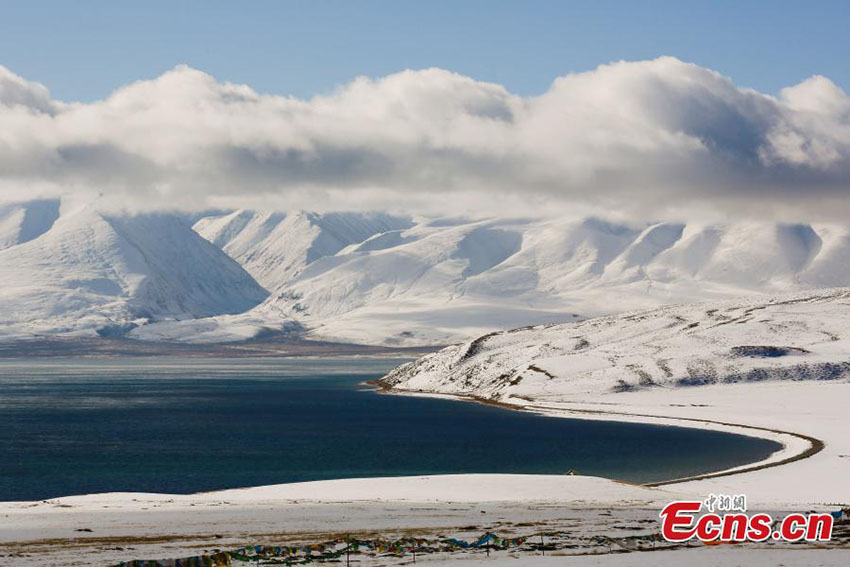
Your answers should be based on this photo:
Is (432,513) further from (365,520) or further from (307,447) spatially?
(307,447)

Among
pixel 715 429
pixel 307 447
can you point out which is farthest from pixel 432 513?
pixel 715 429

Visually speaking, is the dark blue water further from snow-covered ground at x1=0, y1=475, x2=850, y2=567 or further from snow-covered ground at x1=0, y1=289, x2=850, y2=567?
snow-covered ground at x1=0, y1=475, x2=850, y2=567

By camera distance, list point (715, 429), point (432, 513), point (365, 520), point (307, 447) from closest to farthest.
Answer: point (365, 520) < point (432, 513) < point (307, 447) < point (715, 429)

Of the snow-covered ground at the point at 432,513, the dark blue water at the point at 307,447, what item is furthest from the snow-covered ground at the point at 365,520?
the dark blue water at the point at 307,447

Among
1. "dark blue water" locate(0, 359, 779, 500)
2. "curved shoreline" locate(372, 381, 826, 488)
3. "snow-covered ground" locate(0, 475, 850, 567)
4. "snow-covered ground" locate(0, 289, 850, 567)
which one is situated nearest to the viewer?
"snow-covered ground" locate(0, 475, 850, 567)

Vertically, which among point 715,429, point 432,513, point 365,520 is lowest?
point 715,429

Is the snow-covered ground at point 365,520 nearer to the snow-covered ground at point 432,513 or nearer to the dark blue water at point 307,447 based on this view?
the snow-covered ground at point 432,513

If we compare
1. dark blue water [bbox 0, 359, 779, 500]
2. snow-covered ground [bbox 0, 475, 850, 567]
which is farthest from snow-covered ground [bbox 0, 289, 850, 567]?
dark blue water [bbox 0, 359, 779, 500]

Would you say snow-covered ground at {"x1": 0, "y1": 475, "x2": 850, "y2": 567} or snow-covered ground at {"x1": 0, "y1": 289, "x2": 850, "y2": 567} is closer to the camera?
snow-covered ground at {"x1": 0, "y1": 475, "x2": 850, "y2": 567}

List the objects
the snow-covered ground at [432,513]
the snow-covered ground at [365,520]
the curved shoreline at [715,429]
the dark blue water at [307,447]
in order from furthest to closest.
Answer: the dark blue water at [307,447]
the curved shoreline at [715,429]
the snow-covered ground at [432,513]
the snow-covered ground at [365,520]

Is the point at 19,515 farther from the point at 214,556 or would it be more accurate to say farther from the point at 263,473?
the point at 263,473

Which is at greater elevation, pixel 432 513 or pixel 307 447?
pixel 307 447

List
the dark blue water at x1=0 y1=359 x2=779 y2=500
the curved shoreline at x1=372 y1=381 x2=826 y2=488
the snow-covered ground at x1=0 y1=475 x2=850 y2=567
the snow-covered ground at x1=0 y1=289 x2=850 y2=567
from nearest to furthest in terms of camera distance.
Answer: the snow-covered ground at x1=0 y1=475 x2=850 y2=567, the snow-covered ground at x1=0 y1=289 x2=850 y2=567, the curved shoreline at x1=372 y1=381 x2=826 y2=488, the dark blue water at x1=0 y1=359 x2=779 y2=500
